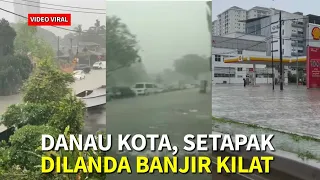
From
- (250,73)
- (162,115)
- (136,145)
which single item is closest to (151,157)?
(136,145)

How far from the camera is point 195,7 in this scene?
1741 mm

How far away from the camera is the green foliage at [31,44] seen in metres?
2.69

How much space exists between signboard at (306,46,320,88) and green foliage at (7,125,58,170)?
518 inches

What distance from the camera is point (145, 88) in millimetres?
1749

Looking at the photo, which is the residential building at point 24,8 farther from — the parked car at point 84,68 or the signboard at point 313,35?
the signboard at point 313,35

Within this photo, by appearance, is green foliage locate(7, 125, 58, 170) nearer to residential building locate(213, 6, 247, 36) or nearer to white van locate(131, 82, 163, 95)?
white van locate(131, 82, 163, 95)

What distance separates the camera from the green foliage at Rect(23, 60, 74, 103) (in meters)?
2.69

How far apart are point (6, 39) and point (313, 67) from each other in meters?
13.8

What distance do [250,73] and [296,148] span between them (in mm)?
14155

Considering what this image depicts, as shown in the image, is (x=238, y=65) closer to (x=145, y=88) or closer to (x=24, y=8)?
(x=24, y=8)

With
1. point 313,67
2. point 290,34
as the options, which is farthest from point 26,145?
point 313,67
